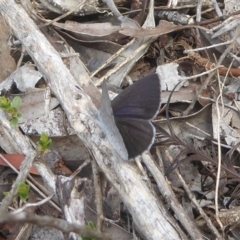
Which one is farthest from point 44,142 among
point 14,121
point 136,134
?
point 136,134

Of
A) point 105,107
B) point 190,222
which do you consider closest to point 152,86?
point 105,107

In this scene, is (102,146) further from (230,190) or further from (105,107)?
(230,190)

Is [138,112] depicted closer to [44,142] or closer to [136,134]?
[136,134]

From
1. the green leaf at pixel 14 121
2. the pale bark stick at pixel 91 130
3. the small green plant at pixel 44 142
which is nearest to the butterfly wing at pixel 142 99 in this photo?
the pale bark stick at pixel 91 130

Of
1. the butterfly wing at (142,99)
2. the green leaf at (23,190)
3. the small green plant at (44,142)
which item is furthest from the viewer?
the small green plant at (44,142)

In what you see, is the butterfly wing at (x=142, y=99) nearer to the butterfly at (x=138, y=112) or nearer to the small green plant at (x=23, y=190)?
the butterfly at (x=138, y=112)

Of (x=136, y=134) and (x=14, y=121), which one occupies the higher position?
(x=14, y=121)
